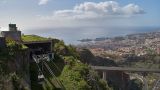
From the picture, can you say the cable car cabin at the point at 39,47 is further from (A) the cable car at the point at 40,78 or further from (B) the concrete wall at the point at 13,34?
(A) the cable car at the point at 40,78

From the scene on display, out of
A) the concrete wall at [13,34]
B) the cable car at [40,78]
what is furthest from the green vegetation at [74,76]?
the concrete wall at [13,34]

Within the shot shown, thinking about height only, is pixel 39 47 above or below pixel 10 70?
above

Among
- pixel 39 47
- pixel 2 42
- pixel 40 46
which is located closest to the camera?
pixel 2 42

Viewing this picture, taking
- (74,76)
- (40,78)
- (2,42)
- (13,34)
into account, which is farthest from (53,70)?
(2,42)

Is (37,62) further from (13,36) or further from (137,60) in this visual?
(137,60)

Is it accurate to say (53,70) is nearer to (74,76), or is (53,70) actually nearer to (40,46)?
(74,76)

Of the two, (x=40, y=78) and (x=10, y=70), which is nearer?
(x=10, y=70)

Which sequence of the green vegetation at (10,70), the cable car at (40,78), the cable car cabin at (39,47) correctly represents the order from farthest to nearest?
1. the cable car cabin at (39,47)
2. the cable car at (40,78)
3. the green vegetation at (10,70)

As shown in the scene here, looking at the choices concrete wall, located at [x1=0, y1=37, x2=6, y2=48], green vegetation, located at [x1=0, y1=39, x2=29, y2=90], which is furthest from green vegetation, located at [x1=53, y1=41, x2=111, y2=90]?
concrete wall, located at [x1=0, y1=37, x2=6, y2=48]

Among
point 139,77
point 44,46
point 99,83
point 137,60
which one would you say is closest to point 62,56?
point 44,46

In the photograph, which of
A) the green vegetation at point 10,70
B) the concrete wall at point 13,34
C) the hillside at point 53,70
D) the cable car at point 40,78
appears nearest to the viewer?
the green vegetation at point 10,70

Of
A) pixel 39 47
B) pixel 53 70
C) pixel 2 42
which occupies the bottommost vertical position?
pixel 53 70

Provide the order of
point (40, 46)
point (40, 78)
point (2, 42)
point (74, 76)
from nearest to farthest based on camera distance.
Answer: point (2, 42) < point (40, 78) < point (74, 76) < point (40, 46)
